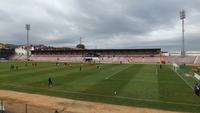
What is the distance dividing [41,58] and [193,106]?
12413 cm

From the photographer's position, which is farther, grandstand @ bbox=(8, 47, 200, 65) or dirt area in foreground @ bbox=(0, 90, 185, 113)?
grandstand @ bbox=(8, 47, 200, 65)

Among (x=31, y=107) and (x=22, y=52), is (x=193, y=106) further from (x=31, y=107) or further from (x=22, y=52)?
(x=22, y=52)

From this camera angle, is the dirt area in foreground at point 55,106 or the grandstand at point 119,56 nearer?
the dirt area in foreground at point 55,106

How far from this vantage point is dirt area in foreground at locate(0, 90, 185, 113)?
938 inches

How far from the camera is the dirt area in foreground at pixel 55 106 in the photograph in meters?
23.8

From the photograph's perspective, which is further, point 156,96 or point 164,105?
point 156,96

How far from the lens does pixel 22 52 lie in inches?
6393

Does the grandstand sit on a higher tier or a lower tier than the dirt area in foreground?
higher

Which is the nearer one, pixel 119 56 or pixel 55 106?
pixel 55 106

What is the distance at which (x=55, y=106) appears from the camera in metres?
25.6

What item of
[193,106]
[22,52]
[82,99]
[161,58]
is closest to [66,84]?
[82,99]

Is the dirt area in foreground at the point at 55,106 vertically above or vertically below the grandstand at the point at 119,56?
below

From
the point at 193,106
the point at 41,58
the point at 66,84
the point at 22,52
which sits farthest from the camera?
the point at 22,52

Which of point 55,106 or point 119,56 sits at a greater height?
point 119,56
